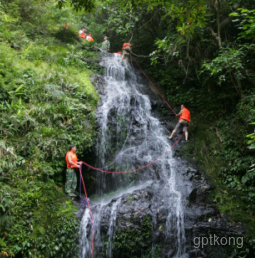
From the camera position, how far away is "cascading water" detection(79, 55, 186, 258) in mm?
6180

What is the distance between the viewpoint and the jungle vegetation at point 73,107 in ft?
17.3

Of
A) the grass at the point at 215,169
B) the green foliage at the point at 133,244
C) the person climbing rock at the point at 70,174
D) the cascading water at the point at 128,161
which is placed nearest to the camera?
the green foliage at the point at 133,244

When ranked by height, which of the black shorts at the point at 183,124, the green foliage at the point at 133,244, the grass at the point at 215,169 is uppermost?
the black shorts at the point at 183,124

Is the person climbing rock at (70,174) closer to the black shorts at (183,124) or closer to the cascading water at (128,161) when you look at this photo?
the cascading water at (128,161)

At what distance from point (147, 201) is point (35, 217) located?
9.95ft

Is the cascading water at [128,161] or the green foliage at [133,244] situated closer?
the green foliage at [133,244]

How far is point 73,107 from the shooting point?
8.30 metres

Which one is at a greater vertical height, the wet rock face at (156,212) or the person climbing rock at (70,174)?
the person climbing rock at (70,174)

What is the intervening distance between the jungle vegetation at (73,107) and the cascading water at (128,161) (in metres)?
0.64

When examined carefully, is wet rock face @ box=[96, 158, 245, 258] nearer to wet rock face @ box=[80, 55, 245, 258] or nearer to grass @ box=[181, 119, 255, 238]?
wet rock face @ box=[80, 55, 245, 258]

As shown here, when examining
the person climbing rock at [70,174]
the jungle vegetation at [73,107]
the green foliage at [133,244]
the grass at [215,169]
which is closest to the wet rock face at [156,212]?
the green foliage at [133,244]

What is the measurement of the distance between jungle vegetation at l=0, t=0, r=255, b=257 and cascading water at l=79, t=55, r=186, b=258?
639 mm

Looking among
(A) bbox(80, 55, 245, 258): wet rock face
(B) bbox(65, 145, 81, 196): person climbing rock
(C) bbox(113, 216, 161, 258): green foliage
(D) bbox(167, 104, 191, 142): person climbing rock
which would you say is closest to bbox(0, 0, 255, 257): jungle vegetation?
(B) bbox(65, 145, 81, 196): person climbing rock

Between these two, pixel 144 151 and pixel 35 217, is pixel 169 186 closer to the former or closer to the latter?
pixel 144 151
